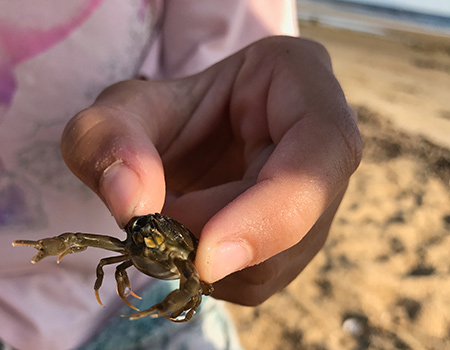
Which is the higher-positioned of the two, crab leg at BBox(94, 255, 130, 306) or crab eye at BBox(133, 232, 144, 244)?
crab eye at BBox(133, 232, 144, 244)

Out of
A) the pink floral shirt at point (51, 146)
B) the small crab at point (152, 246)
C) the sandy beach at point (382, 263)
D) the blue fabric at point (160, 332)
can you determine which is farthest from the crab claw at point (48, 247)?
the sandy beach at point (382, 263)

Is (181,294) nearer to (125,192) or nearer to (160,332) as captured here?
(125,192)

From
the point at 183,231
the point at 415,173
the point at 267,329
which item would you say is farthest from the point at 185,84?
the point at 415,173

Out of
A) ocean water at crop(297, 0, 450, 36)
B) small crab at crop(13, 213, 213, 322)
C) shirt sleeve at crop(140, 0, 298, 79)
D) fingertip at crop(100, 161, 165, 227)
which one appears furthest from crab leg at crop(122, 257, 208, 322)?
ocean water at crop(297, 0, 450, 36)

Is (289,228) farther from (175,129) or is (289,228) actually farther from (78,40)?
(78,40)

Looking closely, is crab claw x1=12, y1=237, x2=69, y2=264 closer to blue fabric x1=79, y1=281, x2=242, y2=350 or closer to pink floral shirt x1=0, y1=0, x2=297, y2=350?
pink floral shirt x1=0, y1=0, x2=297, y2=350

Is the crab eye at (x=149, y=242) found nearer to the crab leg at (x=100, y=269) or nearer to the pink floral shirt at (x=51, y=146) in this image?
the crab leg at (x=100, y=269)

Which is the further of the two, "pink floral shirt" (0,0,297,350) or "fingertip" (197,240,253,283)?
"pink floral shirt" (0,0,297,350)

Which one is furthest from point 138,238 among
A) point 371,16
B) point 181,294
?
point 371,16
